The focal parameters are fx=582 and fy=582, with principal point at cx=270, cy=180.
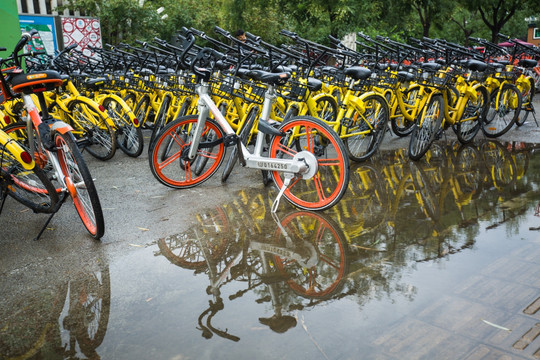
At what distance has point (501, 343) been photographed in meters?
2.64

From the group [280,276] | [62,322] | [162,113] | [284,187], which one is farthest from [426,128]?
[62,322]

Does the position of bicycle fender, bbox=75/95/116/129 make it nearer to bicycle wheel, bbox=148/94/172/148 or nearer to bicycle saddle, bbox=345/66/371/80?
bicycle wheel, bbox=148/94/172/148

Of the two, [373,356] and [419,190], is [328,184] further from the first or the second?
[373,356]

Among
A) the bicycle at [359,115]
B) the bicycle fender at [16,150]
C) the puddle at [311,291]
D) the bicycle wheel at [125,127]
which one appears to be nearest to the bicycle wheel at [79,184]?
the bicycle fender at [16,150]

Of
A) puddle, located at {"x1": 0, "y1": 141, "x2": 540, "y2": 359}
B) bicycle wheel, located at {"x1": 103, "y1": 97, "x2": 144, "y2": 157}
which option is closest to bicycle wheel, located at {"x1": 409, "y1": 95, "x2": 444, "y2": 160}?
puddle, located at {"x1": 0, "y1": 141, "x2": 540, "y2": 359}

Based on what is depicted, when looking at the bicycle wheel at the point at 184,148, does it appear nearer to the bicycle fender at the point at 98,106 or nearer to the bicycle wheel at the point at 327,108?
the bicycle fender at the point at 98,106

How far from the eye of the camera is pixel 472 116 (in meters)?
7.26

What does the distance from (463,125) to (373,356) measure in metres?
5.43

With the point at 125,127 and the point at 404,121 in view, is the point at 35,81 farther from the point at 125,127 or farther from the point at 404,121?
the point at 404,121

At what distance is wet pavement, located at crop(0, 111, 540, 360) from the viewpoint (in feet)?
8.91

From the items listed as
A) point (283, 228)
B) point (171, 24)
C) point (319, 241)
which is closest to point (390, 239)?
point (319, 241)

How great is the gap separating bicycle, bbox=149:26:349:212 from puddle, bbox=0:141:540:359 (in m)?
0.30

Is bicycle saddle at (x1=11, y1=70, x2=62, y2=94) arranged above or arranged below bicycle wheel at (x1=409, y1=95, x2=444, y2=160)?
above

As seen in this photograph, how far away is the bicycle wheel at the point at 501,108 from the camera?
306 inches
